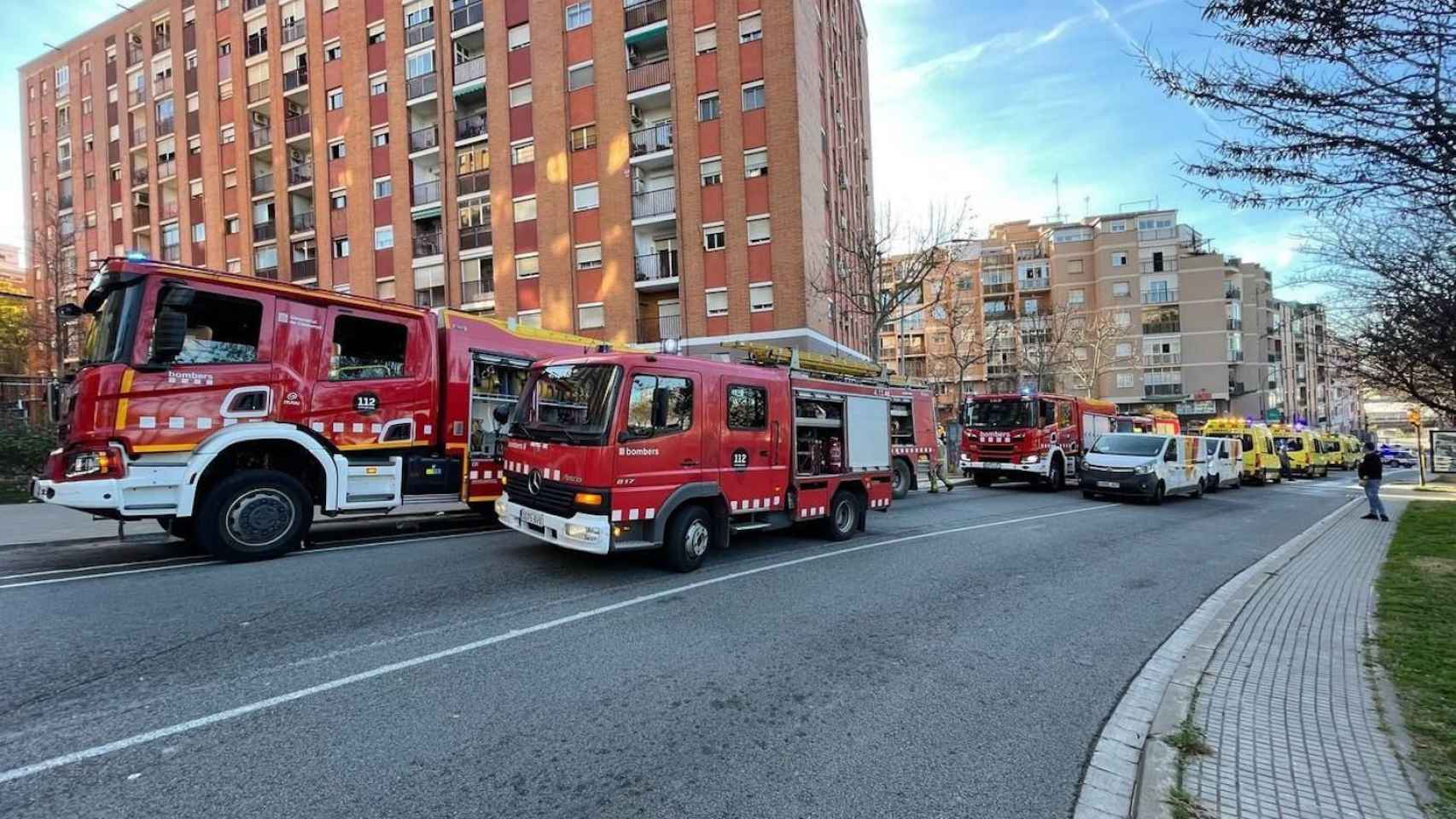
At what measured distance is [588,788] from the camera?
291 centimetres

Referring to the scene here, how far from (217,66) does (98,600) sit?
4422 cm

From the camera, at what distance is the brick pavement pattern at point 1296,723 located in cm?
284

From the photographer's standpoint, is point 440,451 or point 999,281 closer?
point 440,451

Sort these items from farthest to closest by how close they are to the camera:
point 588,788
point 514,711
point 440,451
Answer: point 440,451 → point 514,711 → point 588,788

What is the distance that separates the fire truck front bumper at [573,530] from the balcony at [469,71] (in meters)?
30.8

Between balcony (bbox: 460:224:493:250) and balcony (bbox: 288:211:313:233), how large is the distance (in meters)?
10.4

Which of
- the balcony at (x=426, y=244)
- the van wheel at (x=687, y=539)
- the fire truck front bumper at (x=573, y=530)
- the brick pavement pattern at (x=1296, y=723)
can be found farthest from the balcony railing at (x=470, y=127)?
the brick pavement pattern at (x=1296, y=723)

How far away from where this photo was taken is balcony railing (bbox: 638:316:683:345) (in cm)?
2822

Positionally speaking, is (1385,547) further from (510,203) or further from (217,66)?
(217,66)

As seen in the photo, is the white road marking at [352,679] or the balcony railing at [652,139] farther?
the balcony railing at [652,139]

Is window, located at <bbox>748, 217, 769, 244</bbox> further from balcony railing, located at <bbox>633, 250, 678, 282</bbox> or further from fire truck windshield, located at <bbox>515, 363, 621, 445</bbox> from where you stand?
fire truck windshield, located at <bbox>515, 363, 621, 445</bbox>

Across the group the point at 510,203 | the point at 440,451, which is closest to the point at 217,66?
the point at 510,203

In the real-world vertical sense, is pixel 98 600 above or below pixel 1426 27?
below

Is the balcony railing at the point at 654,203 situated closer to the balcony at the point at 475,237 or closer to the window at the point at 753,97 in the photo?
the window at the point at 753,97
